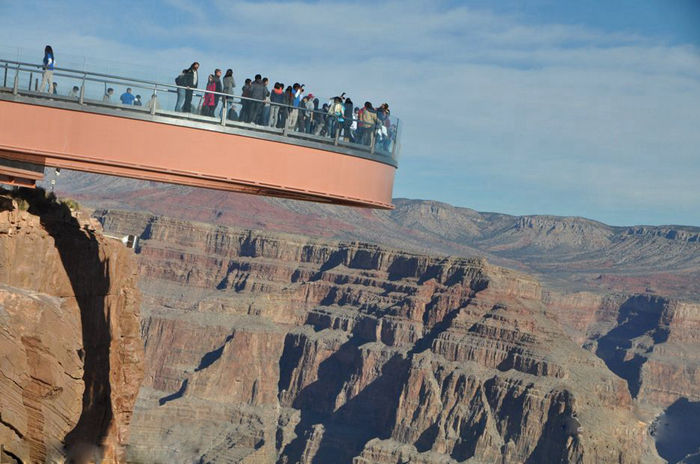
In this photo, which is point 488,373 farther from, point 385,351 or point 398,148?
point 398,148

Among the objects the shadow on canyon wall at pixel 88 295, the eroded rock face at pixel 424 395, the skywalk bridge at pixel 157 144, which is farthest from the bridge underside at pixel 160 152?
the eroded rock face at pixel 424 395

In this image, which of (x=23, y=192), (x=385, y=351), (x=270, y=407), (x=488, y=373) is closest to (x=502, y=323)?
(x=488, y=373)

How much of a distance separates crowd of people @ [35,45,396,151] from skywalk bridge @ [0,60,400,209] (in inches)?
9.3

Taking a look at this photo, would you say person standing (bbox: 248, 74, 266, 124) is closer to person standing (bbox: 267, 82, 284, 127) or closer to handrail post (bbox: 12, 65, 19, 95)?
person standing (bbox: 267, 82, 284, 127)

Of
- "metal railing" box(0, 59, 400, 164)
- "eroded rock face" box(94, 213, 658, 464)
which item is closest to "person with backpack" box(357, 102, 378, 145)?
"metal railing" box(0, 59, 400, 164)

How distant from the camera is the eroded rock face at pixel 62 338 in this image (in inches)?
1272

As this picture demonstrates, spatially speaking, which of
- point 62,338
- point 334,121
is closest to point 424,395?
point 62,338

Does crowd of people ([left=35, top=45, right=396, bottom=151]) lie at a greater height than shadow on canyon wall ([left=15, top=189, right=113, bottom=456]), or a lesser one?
greater

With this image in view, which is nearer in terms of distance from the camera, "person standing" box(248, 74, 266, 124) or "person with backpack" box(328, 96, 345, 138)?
"person standing" box(248, 74, 266, 124)

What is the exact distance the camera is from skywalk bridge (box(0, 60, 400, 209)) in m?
29.2

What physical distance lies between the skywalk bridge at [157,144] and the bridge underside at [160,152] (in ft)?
0.08

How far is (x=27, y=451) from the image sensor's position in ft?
102

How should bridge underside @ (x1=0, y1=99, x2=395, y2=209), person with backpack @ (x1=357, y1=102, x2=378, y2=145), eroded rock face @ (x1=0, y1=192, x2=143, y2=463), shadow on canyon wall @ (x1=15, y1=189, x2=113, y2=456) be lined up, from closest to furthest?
bridge underside @ (x1=0, y1=99, x2=395, y2=209) → eroded rock face @ (x1=0, y1=192, x2=143, y2=463) → person with backpack @ (x1=357, y1=102, x2=378, y2=145) → shadow on canyon wall @ (x1=15, y1=189, x2=113, y2=456)

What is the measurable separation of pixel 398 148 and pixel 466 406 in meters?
133
